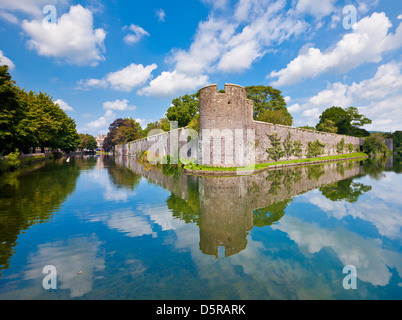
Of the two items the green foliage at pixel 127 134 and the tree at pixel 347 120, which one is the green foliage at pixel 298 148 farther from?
the green foliage at pixel 127 134

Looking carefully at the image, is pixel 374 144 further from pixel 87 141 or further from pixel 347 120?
pixel 87 141

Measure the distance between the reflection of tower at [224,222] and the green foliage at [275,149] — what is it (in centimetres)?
1597

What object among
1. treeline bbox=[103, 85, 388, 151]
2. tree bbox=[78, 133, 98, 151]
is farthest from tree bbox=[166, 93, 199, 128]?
tree bbox=[78, 133, 98, 151]

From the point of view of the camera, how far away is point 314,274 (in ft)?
9.91

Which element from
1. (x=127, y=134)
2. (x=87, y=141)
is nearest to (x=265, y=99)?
(x=127, y=134)

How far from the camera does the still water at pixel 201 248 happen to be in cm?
272

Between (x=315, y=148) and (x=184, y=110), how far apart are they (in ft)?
74.8

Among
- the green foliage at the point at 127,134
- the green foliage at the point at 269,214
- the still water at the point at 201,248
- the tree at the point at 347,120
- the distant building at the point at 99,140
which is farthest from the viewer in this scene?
the distant building at the point at 99,140

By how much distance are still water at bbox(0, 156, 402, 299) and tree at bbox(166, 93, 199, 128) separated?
29384 mm

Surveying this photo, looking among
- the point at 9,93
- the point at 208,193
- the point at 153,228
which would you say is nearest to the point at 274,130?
the point at 208,193

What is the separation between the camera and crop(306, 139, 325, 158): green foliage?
29.0m

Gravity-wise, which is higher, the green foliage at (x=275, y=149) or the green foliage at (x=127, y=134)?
the green foliage at (x=127, y=134)

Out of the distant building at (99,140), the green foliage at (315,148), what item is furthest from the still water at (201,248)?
the distant building at (99,140)

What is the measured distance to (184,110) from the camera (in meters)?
34.9
